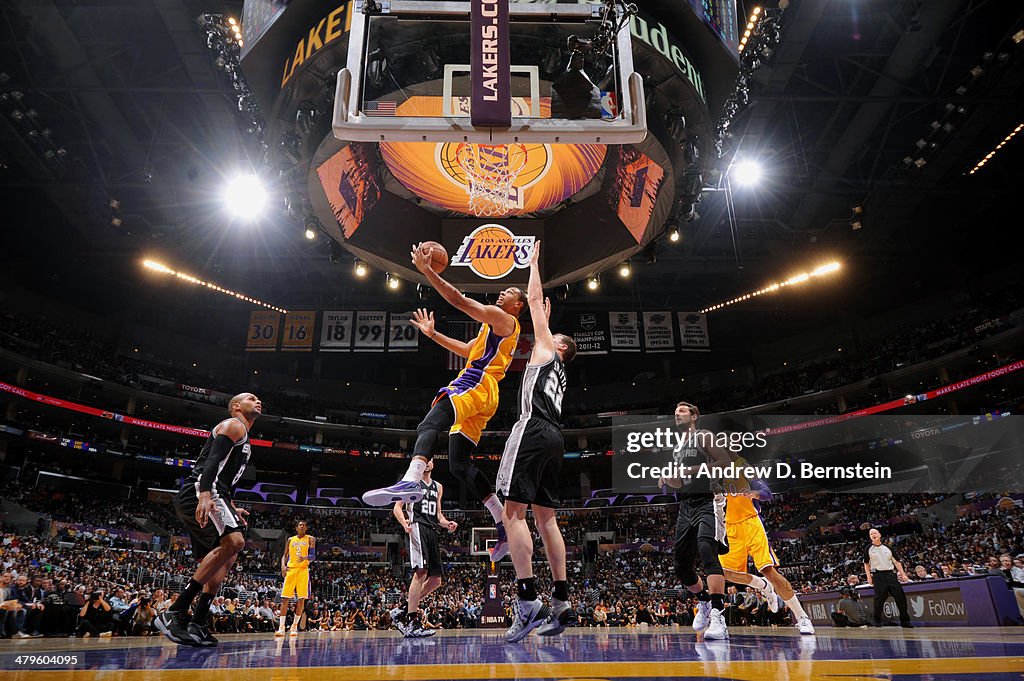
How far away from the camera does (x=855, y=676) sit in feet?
8.38

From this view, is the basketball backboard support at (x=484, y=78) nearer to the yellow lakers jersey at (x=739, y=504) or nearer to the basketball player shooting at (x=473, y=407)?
the basketball player shooting at (x=473, y=407)

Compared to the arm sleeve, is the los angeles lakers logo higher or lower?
higher

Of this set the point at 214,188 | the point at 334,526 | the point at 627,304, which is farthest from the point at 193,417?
the point at 627,304

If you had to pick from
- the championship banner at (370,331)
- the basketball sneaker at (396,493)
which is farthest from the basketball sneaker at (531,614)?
the championship banner at (370,331)

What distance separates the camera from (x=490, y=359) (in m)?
5.29

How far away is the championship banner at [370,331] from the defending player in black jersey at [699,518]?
61.9 ft

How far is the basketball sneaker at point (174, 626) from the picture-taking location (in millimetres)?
4844

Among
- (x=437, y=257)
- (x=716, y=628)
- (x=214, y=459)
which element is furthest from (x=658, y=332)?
(x=214, y=459)

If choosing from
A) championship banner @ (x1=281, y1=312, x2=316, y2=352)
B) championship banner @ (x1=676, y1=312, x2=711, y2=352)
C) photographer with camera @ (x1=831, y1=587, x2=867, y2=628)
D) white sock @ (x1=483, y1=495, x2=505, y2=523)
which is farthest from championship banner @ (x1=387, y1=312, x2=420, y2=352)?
white sock @ (x1=483, y1=495, x2=505, y2=523)

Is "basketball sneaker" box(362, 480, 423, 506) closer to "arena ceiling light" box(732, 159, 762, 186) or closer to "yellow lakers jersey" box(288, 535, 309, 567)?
"yellow lakers jersey" box(288, 535, 309, 567)

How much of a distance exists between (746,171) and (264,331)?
20156 mm

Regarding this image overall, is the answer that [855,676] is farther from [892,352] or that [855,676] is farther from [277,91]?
[892,352]

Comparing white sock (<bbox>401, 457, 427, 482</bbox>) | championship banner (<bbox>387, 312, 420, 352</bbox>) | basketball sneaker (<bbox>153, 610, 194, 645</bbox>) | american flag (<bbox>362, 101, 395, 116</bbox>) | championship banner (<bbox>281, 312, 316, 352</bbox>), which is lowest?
basketball sneaker (<bbox>153, 610, 194, 645</bbox>)

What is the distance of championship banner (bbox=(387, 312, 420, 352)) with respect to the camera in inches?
946
